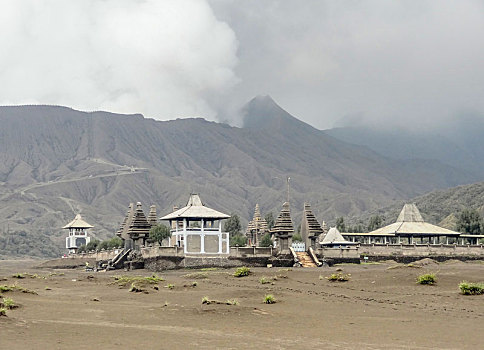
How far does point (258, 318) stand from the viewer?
2750 cm

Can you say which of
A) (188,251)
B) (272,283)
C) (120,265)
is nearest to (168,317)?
(272,283)

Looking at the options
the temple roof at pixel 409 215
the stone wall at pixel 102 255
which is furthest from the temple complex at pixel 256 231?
the stone wall at pixel 102 255

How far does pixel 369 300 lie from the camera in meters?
33.3

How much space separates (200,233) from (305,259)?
32.9 ft

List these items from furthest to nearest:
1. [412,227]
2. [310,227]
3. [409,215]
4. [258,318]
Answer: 1. [409,215]
2. [412,227]
3. [310,227]
4. [258,318]

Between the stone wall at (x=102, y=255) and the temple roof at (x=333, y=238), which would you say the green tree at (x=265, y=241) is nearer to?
the temple roof at (x=333, y=238)

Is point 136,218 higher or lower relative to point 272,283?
higher

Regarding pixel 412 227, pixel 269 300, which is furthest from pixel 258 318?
pixel 412 227

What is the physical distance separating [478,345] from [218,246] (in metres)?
49.9

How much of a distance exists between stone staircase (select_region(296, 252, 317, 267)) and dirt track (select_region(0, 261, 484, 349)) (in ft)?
89.3

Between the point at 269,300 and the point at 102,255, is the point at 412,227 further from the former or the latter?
the point at 269,300

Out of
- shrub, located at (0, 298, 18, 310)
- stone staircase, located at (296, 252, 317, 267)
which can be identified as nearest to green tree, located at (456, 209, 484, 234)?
stone staircase, located at (296, 252, 317, 267)

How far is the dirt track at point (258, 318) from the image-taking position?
2181 centimetres

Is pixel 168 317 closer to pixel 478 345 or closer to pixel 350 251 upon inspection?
pixel 478 345
